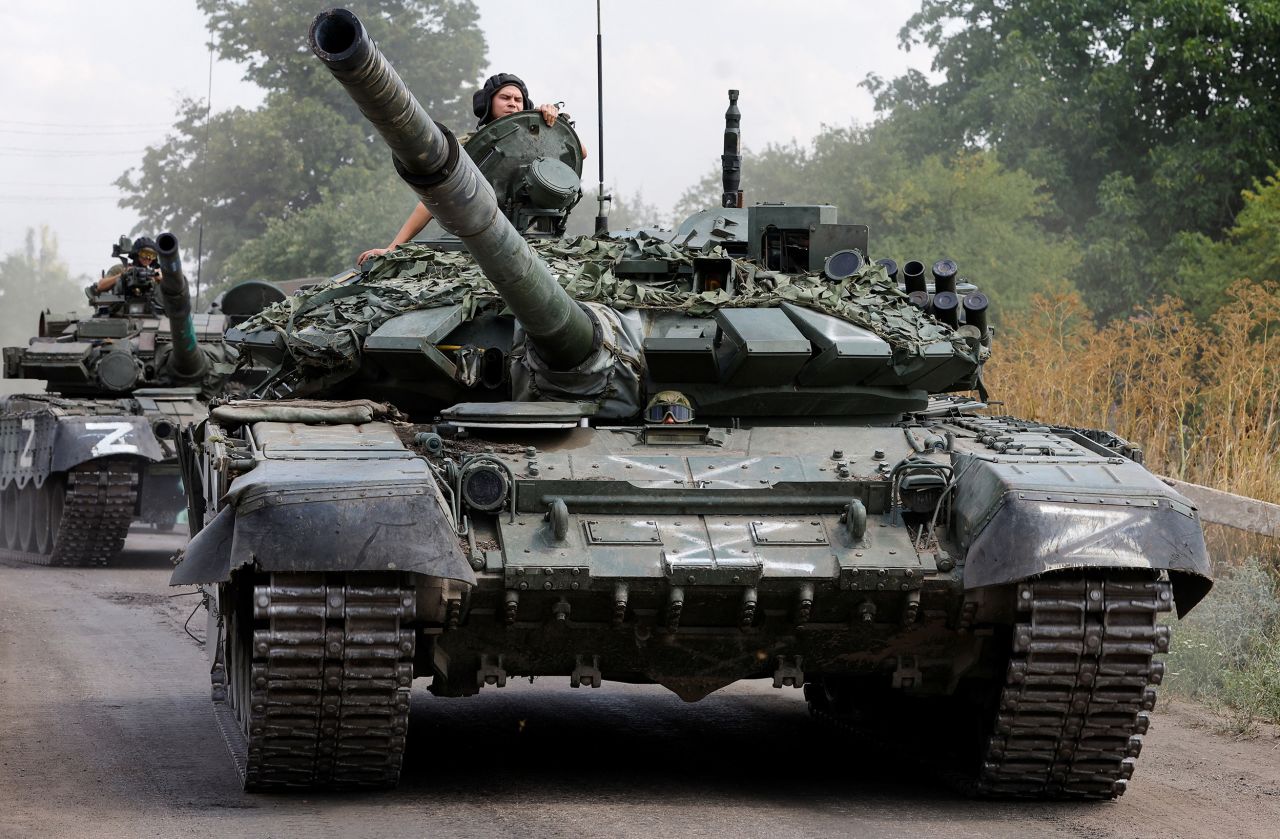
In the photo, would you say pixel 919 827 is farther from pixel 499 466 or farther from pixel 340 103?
pixel 340 103

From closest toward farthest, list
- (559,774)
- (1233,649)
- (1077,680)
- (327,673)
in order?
1. (327,673)
2. (1077,680)
3. (559,774)
4. (1233,649)

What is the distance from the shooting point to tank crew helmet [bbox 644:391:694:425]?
31.7 feet

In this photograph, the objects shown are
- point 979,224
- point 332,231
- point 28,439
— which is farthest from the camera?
point 332,231

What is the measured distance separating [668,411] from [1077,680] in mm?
2507

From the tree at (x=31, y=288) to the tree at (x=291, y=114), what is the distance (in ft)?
112

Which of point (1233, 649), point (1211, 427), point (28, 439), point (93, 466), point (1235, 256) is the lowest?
point (1233, 649)

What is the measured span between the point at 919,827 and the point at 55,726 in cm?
503

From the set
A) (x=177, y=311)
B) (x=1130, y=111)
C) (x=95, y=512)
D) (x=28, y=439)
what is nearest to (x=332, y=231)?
(x=1130, y=111)

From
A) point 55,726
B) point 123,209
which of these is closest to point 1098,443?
point 55,726

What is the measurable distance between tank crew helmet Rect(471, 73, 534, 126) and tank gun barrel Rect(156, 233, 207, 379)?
4.78m

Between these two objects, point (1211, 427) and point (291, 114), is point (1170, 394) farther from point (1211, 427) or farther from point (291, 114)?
point (291, 114)

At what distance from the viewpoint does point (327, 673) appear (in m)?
8.03

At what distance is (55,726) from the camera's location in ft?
34.5

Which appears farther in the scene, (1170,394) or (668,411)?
(1170,394)
